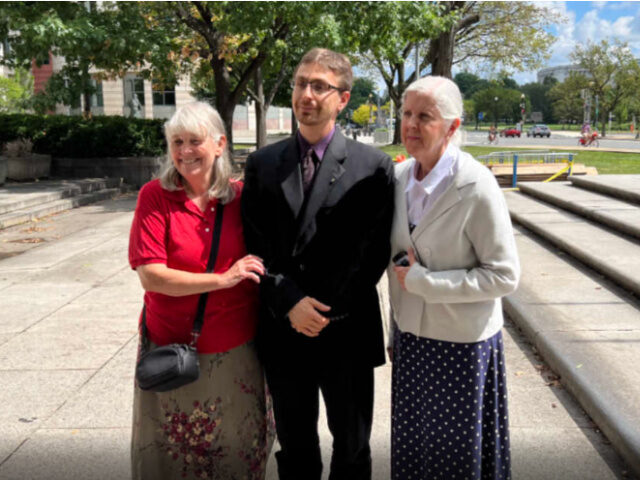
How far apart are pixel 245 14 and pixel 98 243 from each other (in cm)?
694

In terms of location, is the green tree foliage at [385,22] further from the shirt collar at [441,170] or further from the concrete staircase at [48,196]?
the shirt collar at [441,170]

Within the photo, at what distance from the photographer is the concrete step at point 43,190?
41.2 feet

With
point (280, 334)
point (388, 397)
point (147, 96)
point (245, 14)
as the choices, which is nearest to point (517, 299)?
point (388, 397)

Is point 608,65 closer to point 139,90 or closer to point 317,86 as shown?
point 139,90

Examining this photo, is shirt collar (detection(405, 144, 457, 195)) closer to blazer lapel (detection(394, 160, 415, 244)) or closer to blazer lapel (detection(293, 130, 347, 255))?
blazer lapel (detection(394, 160, 415, 244))

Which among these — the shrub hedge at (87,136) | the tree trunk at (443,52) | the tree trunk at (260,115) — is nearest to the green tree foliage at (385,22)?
the tree trunk at (443,52)

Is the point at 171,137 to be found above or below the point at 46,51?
below

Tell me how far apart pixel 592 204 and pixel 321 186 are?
788 centimetres

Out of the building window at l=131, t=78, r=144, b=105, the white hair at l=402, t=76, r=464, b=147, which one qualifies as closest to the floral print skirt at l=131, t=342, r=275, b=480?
the white hair at l=402, t=76, r=464, b=147

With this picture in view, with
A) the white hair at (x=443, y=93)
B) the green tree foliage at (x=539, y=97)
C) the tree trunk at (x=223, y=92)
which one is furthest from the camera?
the green tree foliage at (x=539, y=97)

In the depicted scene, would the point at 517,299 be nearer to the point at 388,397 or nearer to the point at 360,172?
the point at 388,397

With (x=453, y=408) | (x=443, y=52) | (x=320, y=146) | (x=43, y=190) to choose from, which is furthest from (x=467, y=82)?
(x=453, y=408)

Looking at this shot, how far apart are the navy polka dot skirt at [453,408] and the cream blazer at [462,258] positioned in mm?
75

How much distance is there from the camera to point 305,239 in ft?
7.78
